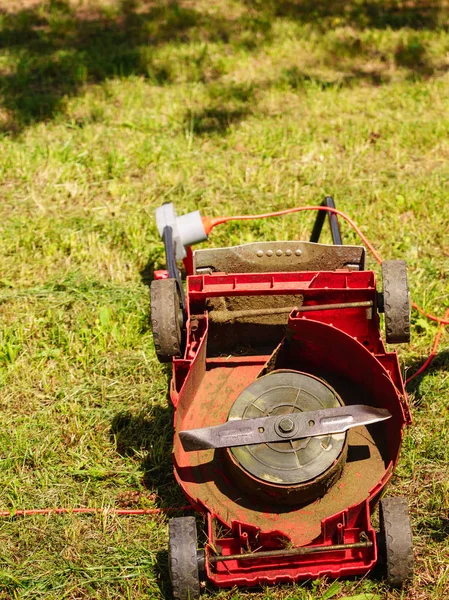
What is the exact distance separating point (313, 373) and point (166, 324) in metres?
0.74

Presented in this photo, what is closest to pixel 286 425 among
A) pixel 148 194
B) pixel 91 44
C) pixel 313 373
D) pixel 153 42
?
pixel 313 373

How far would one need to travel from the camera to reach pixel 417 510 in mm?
3562

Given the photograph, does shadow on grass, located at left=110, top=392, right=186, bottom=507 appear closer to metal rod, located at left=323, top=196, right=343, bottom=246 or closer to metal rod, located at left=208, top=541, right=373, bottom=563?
metal rod, located at left=208, top=541, right=373, bottom=563

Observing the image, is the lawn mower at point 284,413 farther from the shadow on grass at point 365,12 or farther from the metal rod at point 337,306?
the shadow on grass at point 365,12

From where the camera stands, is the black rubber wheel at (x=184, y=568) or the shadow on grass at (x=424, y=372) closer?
the black rubber wheel at (x=184, y=568)

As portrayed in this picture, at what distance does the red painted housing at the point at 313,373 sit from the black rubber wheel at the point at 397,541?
0.07 m

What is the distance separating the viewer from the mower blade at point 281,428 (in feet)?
10.3

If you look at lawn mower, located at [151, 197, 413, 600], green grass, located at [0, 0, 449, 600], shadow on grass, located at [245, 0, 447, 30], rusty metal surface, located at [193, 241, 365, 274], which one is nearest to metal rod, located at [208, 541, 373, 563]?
lawn mower, located at [151, 197, 413, 600]

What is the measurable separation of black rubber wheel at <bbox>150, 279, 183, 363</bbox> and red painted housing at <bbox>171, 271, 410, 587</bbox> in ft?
0.22

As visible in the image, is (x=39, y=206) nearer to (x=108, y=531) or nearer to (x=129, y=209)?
(x=129, y=209)

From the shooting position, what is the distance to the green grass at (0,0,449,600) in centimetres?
357

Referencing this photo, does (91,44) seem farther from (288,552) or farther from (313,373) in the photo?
(288,552)

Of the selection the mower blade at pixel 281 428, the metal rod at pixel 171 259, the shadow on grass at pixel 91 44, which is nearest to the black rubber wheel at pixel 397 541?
the mower blade at pixel 281 428

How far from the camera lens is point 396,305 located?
11.7 feet
